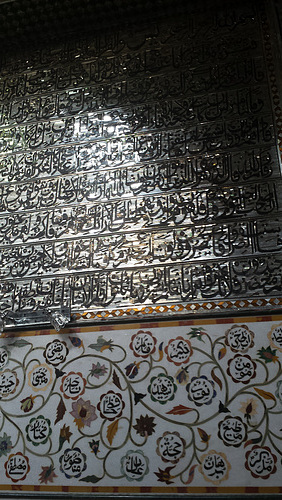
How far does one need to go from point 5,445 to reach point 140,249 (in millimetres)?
1099

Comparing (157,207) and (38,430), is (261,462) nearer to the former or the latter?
(38,430)

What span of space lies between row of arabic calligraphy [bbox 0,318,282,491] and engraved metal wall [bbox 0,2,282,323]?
18 cm

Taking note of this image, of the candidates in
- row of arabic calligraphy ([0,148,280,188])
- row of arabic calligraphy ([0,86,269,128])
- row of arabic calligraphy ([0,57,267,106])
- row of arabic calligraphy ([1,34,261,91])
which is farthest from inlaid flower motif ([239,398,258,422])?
row of arabic calligraphy ([1,34,261,91])

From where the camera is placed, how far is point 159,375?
2223 mm

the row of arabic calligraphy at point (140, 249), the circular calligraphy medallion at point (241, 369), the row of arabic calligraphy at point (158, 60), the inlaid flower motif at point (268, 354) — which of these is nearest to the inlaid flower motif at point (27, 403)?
the row of arabic calligraphy at point (140, 249)

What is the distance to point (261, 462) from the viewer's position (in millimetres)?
1982

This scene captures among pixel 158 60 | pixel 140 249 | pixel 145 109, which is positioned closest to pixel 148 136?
pixel 145 109

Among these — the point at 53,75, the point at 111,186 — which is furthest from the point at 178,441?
the point at 53,75

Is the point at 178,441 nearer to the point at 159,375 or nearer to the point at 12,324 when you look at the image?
the point at 159,375

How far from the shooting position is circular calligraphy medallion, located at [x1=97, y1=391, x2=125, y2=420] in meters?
2.20

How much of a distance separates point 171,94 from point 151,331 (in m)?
1.42

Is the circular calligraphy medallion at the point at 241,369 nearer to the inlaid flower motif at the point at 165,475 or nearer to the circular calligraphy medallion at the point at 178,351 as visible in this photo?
the circular calligraphy medallion at the point at 178,351

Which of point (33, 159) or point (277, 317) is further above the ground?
point (33, 159)

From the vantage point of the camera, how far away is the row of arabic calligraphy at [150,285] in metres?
2.32
